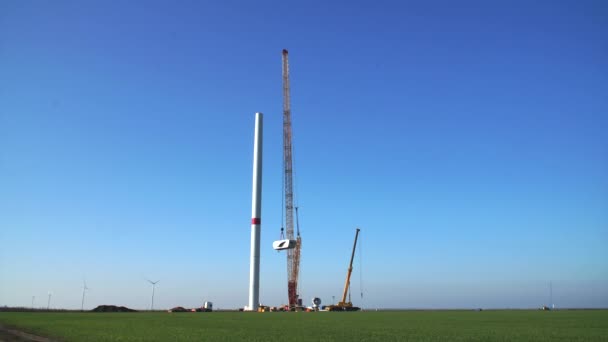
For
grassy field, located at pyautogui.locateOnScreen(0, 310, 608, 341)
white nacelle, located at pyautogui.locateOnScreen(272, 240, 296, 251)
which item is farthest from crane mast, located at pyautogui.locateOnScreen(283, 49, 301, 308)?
grassy field, located at pyautogui.locateOnScreen(0, 310, 608, 341)

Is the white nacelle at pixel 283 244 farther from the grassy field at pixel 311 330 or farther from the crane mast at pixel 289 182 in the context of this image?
the grassy field at pixel 311 330

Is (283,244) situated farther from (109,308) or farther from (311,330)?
(311,330)

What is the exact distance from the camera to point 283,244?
441 ft

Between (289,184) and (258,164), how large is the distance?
30958 mm

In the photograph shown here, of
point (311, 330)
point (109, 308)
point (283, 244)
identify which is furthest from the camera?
point (283, 244)

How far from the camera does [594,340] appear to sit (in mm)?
23609

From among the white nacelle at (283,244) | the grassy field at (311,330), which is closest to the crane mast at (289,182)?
the white nacelle at (283,244)

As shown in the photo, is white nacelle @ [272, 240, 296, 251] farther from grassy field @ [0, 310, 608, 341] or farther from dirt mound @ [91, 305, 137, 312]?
grassy field @ [0, 310, 608, 341]

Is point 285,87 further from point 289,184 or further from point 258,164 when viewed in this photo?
point 258,164

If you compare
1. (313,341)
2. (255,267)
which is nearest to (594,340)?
(313,341)

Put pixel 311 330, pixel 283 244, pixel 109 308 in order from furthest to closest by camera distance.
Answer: pixel 283 244, pixel 109 308, pixel 311 330

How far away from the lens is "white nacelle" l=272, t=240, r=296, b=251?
436 feet

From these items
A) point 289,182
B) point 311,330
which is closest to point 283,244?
point 289,182

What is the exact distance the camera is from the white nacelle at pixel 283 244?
13288 cm
